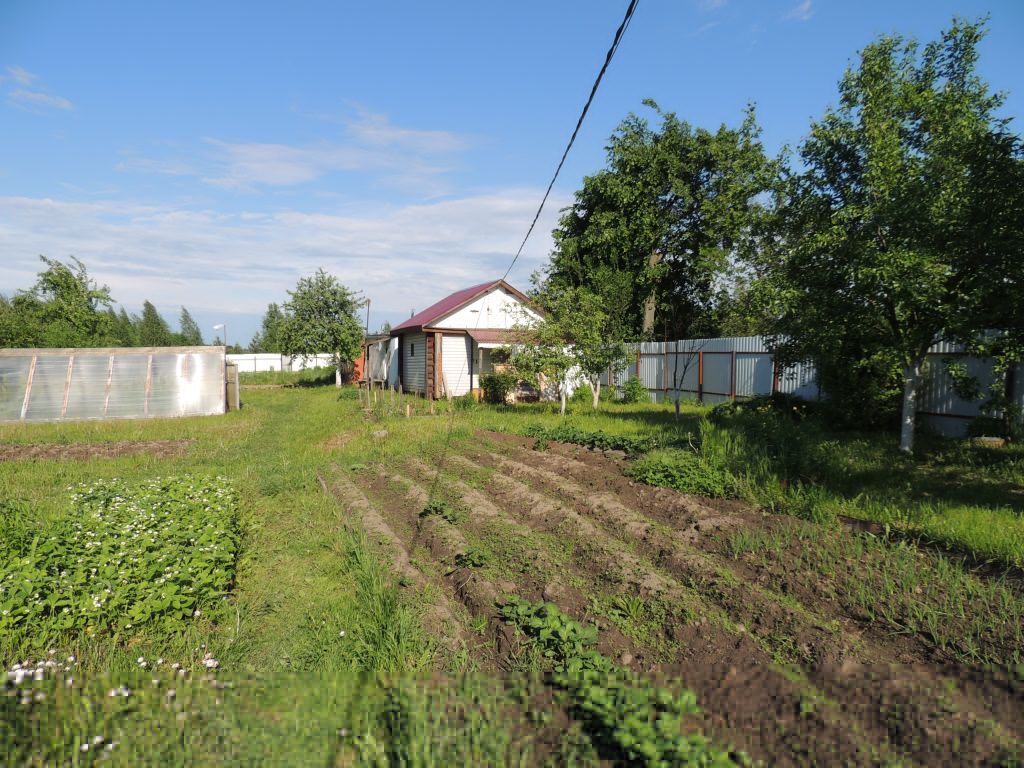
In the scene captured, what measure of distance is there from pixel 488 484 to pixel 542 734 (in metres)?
5.85

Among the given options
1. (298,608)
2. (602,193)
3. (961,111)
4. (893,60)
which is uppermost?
(602,193)

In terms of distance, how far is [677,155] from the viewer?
2878 cm

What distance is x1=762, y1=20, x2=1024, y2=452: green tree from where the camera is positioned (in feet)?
25.8

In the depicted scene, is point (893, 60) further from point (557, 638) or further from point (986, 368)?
point (557, 638)

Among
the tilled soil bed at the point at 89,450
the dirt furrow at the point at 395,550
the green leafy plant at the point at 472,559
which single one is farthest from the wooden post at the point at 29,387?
the green leafy plant at the point at 472,559

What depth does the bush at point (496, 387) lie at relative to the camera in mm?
20359

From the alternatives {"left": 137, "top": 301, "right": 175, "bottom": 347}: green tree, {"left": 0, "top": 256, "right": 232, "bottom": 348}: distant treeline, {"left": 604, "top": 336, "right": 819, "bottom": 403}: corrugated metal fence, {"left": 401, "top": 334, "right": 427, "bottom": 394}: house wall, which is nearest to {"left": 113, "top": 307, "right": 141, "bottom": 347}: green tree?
{"left": 137, "top": 301, "right": 175, "bottom": 347}: green tree

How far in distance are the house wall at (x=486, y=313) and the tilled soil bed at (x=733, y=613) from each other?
1566 cm

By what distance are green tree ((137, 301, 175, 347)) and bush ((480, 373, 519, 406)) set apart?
4656 centimetres

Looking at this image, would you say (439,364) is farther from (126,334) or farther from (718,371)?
(126,334)

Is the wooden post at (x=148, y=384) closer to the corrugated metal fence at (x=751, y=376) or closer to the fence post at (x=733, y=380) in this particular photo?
the corrugated metal fence at (x=751, y=376)

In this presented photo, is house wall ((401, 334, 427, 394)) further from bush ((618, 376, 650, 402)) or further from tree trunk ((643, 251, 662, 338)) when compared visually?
tree trunk ((643, 251, 662, 338))

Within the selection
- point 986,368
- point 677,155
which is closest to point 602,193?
point 677,155

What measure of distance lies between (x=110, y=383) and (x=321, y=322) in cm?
1457
